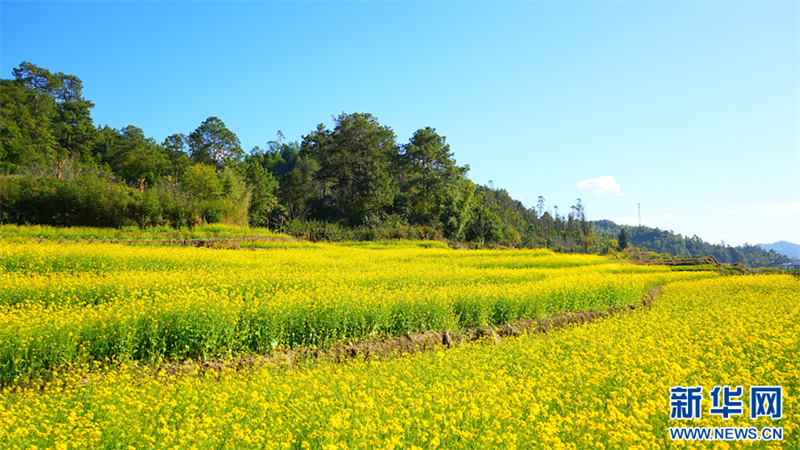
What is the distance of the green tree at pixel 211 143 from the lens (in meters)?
44.4

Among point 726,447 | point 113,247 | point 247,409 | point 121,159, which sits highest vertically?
point 121,159

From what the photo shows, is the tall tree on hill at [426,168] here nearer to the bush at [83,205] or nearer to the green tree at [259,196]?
the green tree at [259,196]

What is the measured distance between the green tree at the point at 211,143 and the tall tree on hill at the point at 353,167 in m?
11.5

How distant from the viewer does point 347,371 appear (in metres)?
5.52

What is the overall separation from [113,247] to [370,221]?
21207mm

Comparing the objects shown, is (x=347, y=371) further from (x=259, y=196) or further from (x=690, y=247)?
(x=690, y=247)

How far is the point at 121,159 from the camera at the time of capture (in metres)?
42.7

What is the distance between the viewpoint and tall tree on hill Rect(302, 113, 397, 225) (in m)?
36.5

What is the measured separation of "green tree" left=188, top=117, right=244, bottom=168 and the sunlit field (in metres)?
36.8

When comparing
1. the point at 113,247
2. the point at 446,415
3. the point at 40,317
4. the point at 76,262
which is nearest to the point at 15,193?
the point at 113,247

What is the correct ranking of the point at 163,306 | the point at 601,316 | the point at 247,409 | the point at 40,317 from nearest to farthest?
the point at 247,409 < the point at 40,317 < the point at 163,306 < the point at 601,316

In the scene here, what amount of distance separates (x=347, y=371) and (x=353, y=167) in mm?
34576

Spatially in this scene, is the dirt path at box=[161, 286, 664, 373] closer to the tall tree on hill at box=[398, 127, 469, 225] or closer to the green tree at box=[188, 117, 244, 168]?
the tall tree on hill at box=[398, 127, 469, 225]

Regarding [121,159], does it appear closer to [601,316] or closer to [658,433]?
[601,316]
